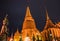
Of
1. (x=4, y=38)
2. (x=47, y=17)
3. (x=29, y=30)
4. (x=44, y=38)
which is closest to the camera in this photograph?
(x=4, y=38)

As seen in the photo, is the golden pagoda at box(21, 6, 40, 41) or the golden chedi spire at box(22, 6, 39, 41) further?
the golden chedi spire at box(22, 6, 39, 41)

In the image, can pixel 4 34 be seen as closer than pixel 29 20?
Yes

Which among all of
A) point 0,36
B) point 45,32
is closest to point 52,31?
point 45,32

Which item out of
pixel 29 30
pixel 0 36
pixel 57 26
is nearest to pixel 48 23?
pixel 57 26

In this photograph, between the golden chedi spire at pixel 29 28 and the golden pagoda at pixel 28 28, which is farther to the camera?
the golden chedi spire at pixel 29 28

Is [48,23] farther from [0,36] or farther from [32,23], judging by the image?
[0,36]

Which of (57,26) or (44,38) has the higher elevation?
(57,26)

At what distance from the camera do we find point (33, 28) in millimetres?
40375

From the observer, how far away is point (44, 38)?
120 feet

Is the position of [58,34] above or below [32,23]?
below

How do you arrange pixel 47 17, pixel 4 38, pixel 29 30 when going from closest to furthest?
1. pixel 4 38
2. pixel 29 30
3. pixel 47 17

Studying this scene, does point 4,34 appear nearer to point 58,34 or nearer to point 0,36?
point 0,36

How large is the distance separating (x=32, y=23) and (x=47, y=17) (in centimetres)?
465

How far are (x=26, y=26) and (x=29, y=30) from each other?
5.27 feet
